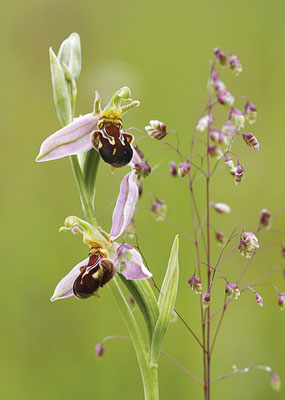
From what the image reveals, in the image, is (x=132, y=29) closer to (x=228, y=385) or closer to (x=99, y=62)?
(x=99, y=62)

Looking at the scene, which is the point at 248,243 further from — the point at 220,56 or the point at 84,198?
the point at 220,56

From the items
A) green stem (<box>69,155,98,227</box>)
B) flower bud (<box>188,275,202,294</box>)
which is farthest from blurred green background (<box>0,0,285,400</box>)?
flower bud (<box>188,275,202,294</box>)

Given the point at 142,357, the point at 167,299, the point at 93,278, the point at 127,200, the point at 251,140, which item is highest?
the point at 251,140

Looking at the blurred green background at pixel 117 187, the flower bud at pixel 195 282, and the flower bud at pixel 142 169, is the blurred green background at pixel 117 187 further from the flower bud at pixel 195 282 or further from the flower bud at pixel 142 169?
the flower bud at pixel 195 282

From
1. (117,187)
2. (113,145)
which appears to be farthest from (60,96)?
(117,187)

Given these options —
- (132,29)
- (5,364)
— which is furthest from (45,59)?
(5,364)

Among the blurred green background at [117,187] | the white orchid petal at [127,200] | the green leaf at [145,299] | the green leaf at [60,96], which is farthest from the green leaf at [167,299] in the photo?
the blurred green background at [117,187]

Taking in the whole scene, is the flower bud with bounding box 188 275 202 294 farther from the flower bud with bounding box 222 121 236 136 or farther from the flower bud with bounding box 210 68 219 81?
the flower bud with bounding box 210 68 219 81
